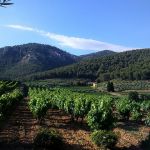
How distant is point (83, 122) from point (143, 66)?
428ft

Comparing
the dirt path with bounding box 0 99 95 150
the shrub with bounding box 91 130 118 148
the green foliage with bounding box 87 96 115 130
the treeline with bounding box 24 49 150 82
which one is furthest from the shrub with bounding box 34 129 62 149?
the treeline with bounding box 24 49 150 82

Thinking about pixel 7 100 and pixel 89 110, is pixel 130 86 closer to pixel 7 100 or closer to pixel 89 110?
pixel 89 110

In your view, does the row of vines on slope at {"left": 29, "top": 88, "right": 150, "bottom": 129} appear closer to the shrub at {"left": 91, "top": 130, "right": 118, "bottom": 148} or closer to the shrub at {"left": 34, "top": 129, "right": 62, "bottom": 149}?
the shrub at {"left": 91, "top": 130, "right": 118, "bottom": 148}

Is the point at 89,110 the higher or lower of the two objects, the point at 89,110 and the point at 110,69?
the lower

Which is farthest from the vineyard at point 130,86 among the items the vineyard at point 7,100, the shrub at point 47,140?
the shrub at point 47,140

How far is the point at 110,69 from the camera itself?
18200cm

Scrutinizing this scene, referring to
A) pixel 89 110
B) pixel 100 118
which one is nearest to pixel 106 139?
pixel 100 118

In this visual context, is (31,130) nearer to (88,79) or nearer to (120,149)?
(120,149)

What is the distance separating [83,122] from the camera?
116ft

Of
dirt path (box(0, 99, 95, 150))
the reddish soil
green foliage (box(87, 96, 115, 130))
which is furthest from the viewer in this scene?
green foliage (box(87, 96, 115, 130))

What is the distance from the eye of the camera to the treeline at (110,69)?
159 metres

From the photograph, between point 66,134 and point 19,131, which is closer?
point 19,131

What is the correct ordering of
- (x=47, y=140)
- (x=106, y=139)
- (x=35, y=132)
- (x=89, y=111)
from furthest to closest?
(x=89, y=111), (x=35, y=132), (x=106, y=139), (x=47, y=140)

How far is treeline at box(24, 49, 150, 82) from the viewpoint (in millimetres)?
159175
